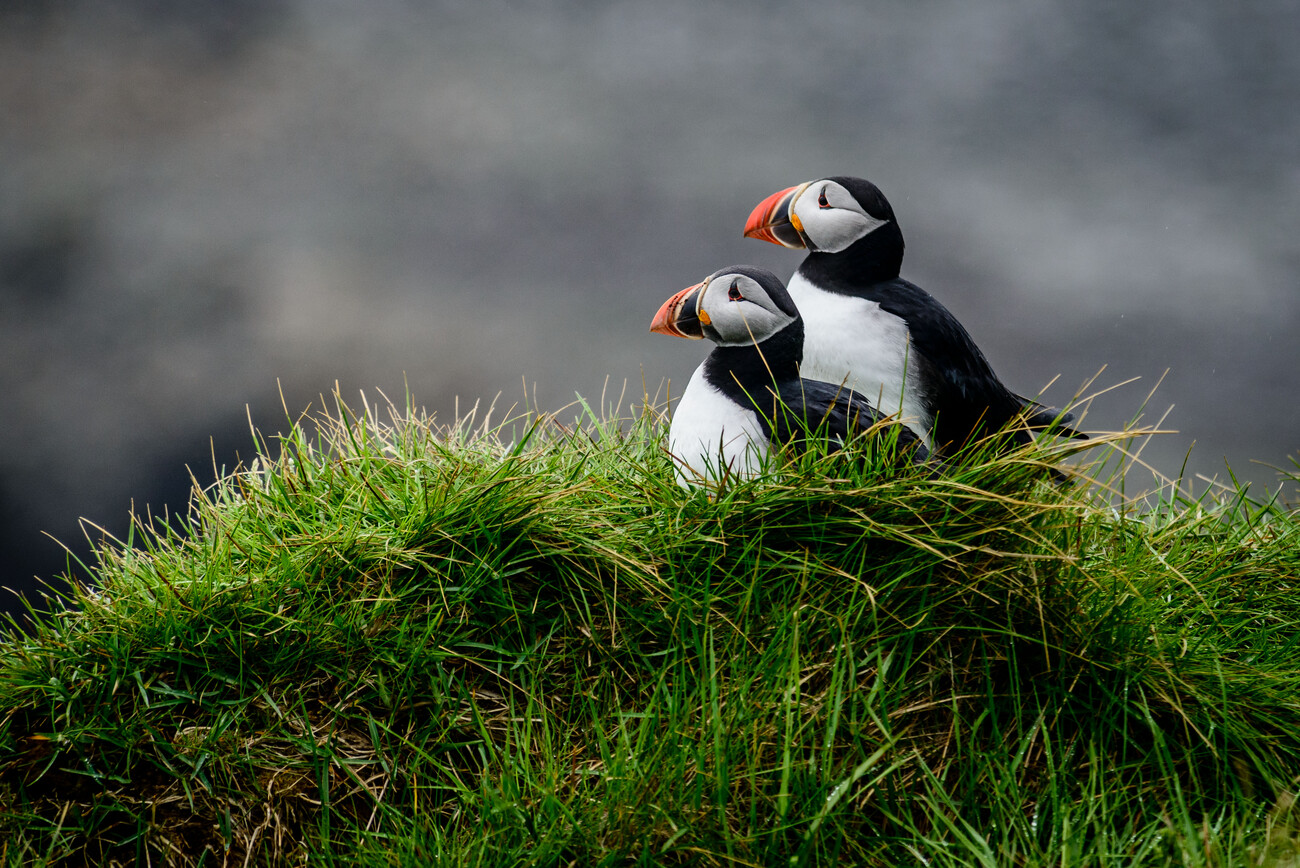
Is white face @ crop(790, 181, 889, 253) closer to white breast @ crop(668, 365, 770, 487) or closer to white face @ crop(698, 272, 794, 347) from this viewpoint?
white face @ crop(698, 272, 794, 347)

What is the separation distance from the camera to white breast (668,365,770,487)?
98.2 inches

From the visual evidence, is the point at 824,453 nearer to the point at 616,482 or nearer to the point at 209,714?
the point at 616,482

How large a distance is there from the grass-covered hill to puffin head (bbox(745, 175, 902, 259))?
4.01ft

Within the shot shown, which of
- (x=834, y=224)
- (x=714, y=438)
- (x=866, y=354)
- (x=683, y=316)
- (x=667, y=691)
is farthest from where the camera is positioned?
(x=834, y=224)

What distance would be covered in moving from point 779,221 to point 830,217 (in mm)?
193

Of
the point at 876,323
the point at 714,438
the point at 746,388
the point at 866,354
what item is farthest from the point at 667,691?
the point at 876,323

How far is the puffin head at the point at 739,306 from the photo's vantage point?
2645 mm

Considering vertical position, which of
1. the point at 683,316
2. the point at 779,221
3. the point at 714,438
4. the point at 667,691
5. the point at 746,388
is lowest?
the point at 667,691

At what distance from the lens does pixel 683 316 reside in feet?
8.99

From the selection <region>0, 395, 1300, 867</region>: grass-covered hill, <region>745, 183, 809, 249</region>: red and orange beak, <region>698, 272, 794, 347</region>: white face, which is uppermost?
<region>745, 183, 809, 249</region>: red and orange beak

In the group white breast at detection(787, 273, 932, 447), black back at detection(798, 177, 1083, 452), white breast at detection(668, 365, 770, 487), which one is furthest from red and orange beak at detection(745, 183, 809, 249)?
white breast at detection(668, 365, 770, 487)

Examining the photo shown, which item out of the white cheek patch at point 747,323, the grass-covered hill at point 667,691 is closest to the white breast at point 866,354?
the white cheek patch at point 747,323

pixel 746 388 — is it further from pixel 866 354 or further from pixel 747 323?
pixel 866 354

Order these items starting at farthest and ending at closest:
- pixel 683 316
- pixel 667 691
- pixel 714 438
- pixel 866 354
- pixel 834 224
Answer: pixel 834 224
pixel 866 354
pixel 683 316
pixel 714 438
pixel 667 691
